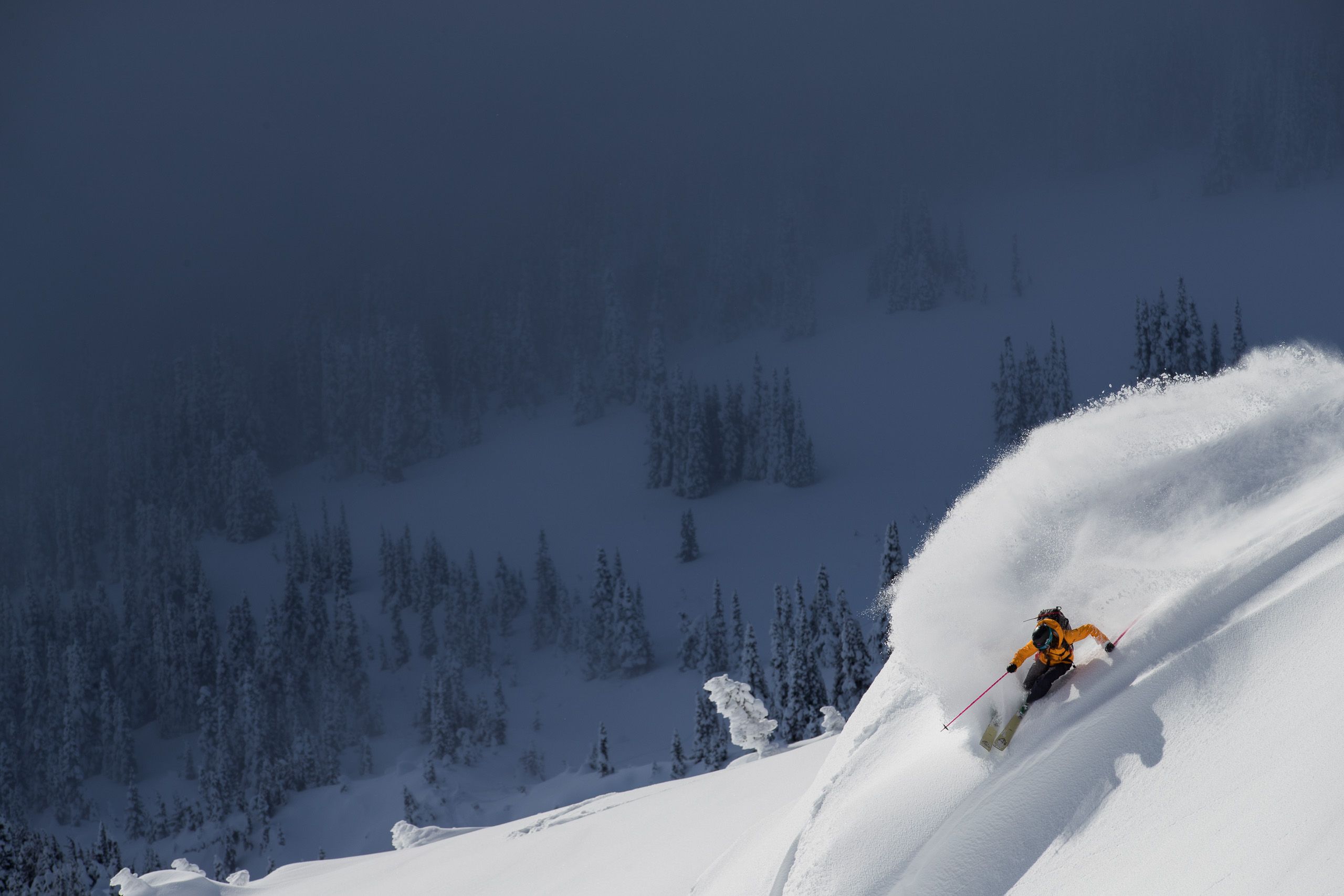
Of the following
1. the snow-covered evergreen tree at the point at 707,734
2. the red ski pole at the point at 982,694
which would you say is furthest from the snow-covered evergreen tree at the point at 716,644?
the red ski pole at the point at 982,694

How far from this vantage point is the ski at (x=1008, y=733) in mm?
6691

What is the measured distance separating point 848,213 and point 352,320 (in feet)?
319

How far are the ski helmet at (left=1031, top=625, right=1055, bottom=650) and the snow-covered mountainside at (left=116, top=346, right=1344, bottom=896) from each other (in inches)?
16.4

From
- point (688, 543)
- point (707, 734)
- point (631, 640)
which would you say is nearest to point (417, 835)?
point (707, 734)

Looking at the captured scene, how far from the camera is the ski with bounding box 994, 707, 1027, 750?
6.69 metres

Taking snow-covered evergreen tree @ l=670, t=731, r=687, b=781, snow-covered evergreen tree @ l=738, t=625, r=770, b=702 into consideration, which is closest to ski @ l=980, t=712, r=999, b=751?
snow-covered evergreen tree @ l=670, t=731, r=687, b=781

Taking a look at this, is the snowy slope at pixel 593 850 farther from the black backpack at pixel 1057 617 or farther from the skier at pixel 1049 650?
the black backpack at pixel 1057 617

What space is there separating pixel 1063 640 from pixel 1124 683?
0.50 m

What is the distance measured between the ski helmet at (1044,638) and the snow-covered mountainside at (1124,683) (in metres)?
0.42

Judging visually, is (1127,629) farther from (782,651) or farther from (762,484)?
(762,484)

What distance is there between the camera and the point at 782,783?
12328 mm

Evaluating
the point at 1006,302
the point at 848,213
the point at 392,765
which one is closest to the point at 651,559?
the point at 392,765

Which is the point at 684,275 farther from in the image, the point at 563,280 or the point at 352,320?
the point at 352,320

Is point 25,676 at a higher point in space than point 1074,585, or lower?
lower
